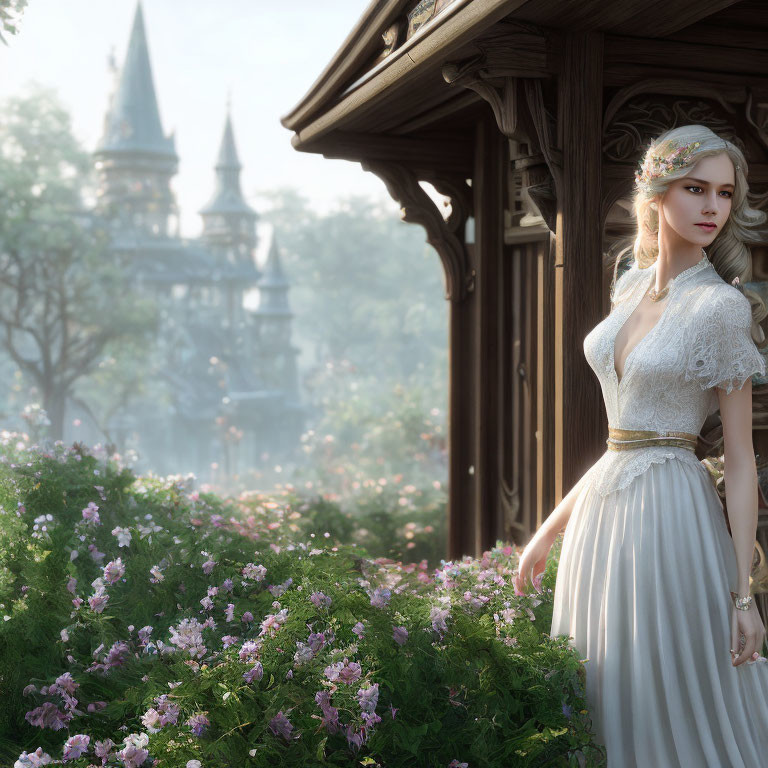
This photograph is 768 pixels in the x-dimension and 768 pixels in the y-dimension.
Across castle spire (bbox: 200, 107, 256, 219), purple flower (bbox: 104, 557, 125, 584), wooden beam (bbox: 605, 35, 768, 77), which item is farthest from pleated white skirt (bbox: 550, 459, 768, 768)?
castle spire (bbox: 200, 107, 256, 219)

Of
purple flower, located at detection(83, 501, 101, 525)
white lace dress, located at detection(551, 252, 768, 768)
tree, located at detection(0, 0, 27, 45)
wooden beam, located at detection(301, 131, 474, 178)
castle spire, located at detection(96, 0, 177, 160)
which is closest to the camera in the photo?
white lace dress, located at detection(551, 252, 768, 768)

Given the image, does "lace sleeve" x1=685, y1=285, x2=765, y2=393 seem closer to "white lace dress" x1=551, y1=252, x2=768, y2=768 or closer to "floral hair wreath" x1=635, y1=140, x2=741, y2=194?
"white lace dress" x1=551, y1=252, x2=768, y2=768

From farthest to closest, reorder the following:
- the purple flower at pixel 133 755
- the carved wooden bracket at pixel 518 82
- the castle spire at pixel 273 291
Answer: the castle spire at pixel 273 291
the carved wooden bracket at pixel 518 82
the purple flower at pixel 133 755

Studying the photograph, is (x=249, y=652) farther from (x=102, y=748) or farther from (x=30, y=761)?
(x=30, y=761)

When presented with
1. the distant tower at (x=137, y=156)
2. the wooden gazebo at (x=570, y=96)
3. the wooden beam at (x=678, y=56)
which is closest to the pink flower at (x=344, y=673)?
the wooden gazebo at (x=570, y=96)

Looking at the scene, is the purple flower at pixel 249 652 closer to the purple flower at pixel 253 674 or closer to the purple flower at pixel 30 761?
the purple flower at pixel 253 674

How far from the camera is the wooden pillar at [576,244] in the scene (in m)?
3.53

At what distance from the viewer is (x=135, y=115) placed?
35.5 metres

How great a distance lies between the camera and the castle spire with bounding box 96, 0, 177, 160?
114ft

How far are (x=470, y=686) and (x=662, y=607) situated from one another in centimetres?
62

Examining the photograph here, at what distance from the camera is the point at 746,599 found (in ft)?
8.36

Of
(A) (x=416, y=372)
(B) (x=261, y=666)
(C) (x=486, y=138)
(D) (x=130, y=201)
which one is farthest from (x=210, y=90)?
(B) (x=261, y=666)

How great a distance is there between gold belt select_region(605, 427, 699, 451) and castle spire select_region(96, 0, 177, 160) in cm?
3426

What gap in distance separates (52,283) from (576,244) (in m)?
22.8
